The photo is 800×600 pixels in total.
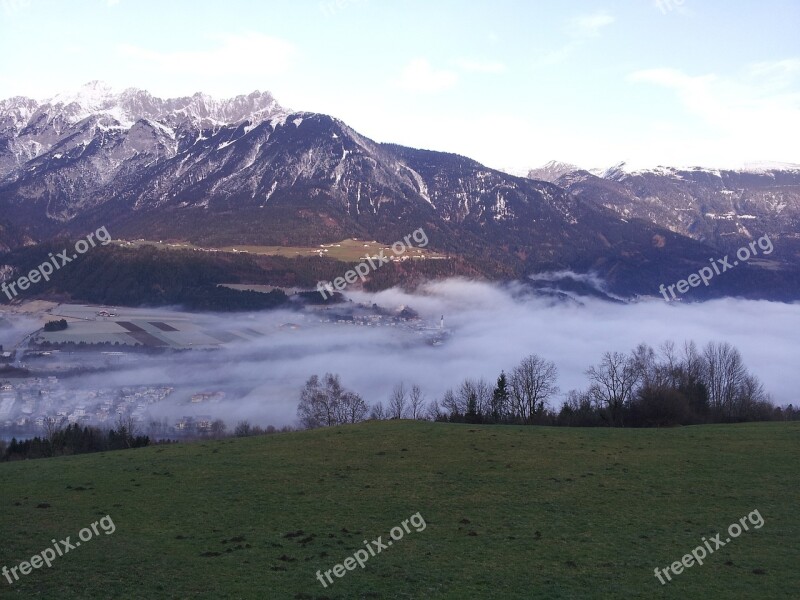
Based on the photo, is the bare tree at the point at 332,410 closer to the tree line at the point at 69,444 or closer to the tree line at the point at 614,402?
the tree line at the point at 614,402

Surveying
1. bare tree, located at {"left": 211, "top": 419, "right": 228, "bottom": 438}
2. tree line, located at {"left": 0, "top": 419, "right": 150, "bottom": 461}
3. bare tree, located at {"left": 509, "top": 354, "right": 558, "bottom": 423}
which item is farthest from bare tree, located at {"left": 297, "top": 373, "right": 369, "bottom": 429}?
tree line, located at {"left": 0, "top": 419, "right": 150, "bottom": 461}

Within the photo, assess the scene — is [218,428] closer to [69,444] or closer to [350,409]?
[350,409]

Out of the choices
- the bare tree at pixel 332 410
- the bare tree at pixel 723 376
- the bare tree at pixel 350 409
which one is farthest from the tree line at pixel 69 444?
the bare tree at pixel 723 376

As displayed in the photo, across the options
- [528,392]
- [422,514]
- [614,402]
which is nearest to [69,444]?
[422,514]

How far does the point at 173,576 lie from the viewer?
69.7 feet

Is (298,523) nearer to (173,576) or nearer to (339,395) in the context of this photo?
(173,576)

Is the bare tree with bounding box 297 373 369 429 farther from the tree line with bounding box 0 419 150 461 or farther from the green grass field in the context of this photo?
the green grass field

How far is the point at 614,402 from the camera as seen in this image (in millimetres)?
66000

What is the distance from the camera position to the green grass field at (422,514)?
20.7m

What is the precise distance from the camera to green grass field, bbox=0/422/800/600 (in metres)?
20.7

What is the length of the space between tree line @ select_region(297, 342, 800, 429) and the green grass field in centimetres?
1569

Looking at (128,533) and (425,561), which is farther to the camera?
(128,533)

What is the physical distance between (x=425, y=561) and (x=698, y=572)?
9.09 metres

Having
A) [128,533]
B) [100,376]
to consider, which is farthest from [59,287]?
[128,533]
